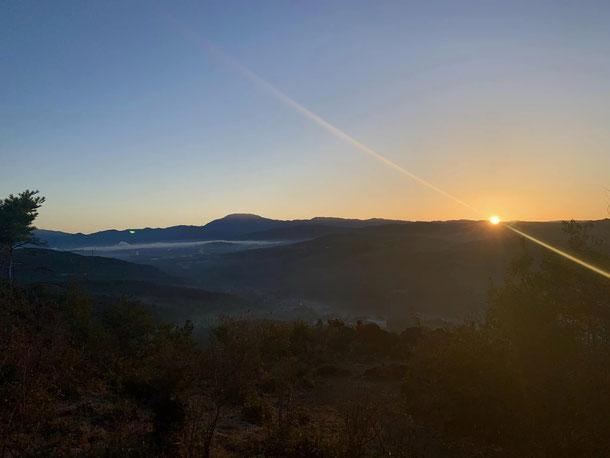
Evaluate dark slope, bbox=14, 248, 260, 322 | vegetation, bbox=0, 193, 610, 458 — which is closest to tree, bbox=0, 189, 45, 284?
dark slope, bbox=14, 248, 260, 322

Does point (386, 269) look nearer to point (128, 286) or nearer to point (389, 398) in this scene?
point (128, 286)

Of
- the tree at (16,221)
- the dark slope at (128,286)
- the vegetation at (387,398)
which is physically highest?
the tree at (16,221)


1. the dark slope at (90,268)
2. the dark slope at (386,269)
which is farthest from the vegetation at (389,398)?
the dark slope at (90,268)

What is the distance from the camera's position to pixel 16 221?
30.1 meters

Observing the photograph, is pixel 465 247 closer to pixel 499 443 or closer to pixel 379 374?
pixel 379 374

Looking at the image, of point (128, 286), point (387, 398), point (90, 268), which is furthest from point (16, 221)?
point (90, 268)

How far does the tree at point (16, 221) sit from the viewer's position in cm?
2950

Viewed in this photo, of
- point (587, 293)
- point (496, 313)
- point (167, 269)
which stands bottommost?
point (167, 269)

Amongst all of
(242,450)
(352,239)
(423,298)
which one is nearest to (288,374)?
(242,450)

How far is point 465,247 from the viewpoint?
81.2 meters

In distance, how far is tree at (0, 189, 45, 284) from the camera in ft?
96.8

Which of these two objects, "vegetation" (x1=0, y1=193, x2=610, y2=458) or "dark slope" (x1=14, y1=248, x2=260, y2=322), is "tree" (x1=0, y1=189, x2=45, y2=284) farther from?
"vegetation" (x1=0, y1=193, x2=610, y2=458)

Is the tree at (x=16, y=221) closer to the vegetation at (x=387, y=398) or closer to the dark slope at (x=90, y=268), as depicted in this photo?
the vegetation at (x=387, y=398)

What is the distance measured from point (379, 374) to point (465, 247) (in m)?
73.8
